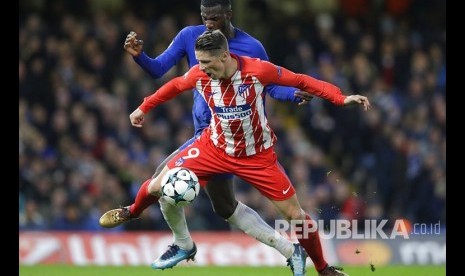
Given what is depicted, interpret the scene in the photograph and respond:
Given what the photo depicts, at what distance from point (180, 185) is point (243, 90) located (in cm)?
97

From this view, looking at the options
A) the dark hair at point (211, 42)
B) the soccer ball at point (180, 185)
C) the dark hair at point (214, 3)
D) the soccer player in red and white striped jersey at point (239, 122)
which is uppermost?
the dark hair at point (214, 3)

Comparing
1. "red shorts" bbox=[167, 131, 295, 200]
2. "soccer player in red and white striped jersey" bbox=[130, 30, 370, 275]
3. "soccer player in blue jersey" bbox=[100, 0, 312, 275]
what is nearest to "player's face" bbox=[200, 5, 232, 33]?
"soccer player in blue jersey" bbox=[100, 0, 312, 275]

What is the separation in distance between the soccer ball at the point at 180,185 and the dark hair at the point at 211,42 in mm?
1103

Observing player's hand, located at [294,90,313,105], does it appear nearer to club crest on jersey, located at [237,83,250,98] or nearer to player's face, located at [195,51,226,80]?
club crest on jersey, located at [237,83,250,98]

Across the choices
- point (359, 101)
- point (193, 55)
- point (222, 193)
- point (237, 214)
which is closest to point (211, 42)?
point (193, 55)

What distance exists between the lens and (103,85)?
17188 mm

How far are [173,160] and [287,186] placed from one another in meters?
1.03

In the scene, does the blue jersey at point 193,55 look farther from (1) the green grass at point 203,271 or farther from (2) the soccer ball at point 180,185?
(1) the green grass at point 203,271

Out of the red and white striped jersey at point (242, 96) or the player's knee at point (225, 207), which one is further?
the player's knee at point (225, 207)

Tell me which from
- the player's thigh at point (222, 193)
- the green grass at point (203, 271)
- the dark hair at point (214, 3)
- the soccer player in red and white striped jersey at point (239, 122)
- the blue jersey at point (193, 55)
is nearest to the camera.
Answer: the soccer player in red and white striped jersey at point (239, 122)

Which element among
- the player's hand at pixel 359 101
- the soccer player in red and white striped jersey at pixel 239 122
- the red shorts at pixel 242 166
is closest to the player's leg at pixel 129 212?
the soccer player in red and white striped jersey at pixel 239 122

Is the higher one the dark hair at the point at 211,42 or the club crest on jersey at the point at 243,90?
the dark hair at the point at 211,42

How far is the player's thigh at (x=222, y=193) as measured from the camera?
9.51 meters
